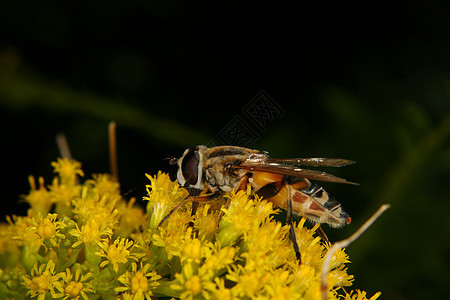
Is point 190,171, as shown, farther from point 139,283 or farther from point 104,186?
point 139,283

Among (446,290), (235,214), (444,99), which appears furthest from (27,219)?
(444,99)

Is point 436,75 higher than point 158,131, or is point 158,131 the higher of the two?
point 436,75

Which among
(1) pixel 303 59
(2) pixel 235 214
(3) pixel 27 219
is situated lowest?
(3) pixel 27 219

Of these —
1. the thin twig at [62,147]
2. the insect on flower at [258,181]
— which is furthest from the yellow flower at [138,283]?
the thin twig at [62,147]

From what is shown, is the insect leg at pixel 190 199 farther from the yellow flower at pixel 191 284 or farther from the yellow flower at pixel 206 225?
the yellow flower at pixel 191 284

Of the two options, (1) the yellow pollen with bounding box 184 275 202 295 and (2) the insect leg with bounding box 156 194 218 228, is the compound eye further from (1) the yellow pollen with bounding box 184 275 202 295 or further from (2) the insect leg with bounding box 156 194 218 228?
(1) the yellow pollen with bounding box 184 275 202 295

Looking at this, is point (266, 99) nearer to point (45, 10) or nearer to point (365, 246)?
point (365, 246)

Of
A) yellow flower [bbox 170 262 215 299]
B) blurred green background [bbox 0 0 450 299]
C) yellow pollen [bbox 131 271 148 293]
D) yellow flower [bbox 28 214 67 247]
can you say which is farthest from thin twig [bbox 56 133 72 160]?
yellow flower [bbox 170 262 215 299]

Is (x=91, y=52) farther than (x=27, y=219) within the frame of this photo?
Yes
